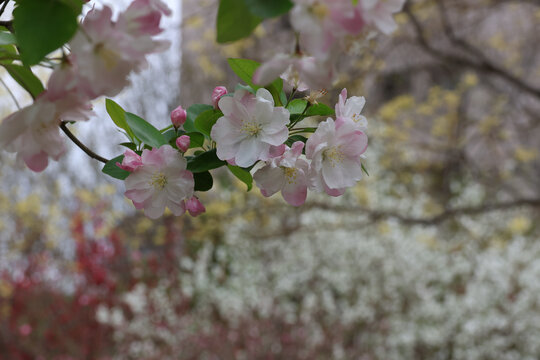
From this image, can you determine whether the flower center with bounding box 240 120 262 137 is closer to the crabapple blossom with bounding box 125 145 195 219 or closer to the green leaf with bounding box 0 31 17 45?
the crabapple blossom with bounding box 125 145 195 219

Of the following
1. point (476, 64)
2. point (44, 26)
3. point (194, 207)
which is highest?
point (44, 26)

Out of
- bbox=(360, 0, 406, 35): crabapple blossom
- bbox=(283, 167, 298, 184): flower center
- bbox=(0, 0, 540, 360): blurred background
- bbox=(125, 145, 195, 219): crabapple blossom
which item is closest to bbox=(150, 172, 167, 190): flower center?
bbox=(125, 145, 195, 219): crabapple blossom

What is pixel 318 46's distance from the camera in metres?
0.29

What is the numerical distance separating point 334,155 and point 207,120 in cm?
12

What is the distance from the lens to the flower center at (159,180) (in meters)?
0.43

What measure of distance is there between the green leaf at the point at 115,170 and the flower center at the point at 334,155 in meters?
0.17

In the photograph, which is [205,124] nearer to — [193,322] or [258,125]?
[258,125]

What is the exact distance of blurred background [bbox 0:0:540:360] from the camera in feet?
10.2

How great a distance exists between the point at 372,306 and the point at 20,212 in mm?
2545

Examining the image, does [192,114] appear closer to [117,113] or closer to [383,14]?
[117,113]

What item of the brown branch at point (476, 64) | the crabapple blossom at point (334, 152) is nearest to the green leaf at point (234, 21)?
the crabapple blossom at point (334, 152)

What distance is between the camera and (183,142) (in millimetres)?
444

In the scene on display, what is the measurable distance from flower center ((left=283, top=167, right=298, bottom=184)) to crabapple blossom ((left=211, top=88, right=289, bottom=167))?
0.03 m

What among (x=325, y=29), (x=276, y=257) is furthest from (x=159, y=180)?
(x=276, y=257)
